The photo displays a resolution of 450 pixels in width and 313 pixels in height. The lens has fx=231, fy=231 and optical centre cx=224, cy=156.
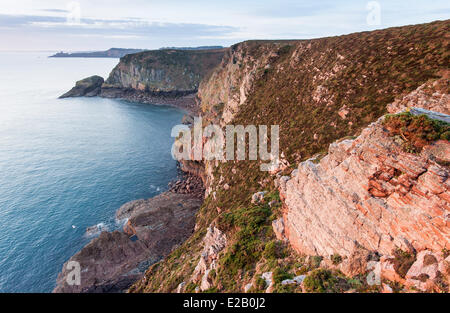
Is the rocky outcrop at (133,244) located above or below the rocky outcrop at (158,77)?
below

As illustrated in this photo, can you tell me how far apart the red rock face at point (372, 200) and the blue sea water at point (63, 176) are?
154 feet

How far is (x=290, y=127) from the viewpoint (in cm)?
4162

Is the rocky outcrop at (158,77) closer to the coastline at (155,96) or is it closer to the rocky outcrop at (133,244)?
the coastline at (155,96)

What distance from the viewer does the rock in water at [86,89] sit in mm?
177375

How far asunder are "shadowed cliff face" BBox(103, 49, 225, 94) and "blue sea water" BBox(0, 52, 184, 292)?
50347 millimetres

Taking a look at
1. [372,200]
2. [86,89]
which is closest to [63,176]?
[372,200]

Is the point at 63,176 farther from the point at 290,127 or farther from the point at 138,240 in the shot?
the point at 290,127

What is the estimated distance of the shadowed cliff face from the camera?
17912 centimetres

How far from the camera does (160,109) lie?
149250 millimetres

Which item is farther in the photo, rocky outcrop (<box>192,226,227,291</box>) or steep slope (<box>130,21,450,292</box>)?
rocky outcrop (<box>192,226,227,291</box>)

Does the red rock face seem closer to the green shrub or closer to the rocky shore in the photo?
the green shrub

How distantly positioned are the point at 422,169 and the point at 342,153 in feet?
15.8

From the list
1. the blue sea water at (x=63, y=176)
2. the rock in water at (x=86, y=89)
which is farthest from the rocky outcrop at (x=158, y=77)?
the blue sea water at (x=63, y=176)

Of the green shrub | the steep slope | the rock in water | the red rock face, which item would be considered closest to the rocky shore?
the steep slope
